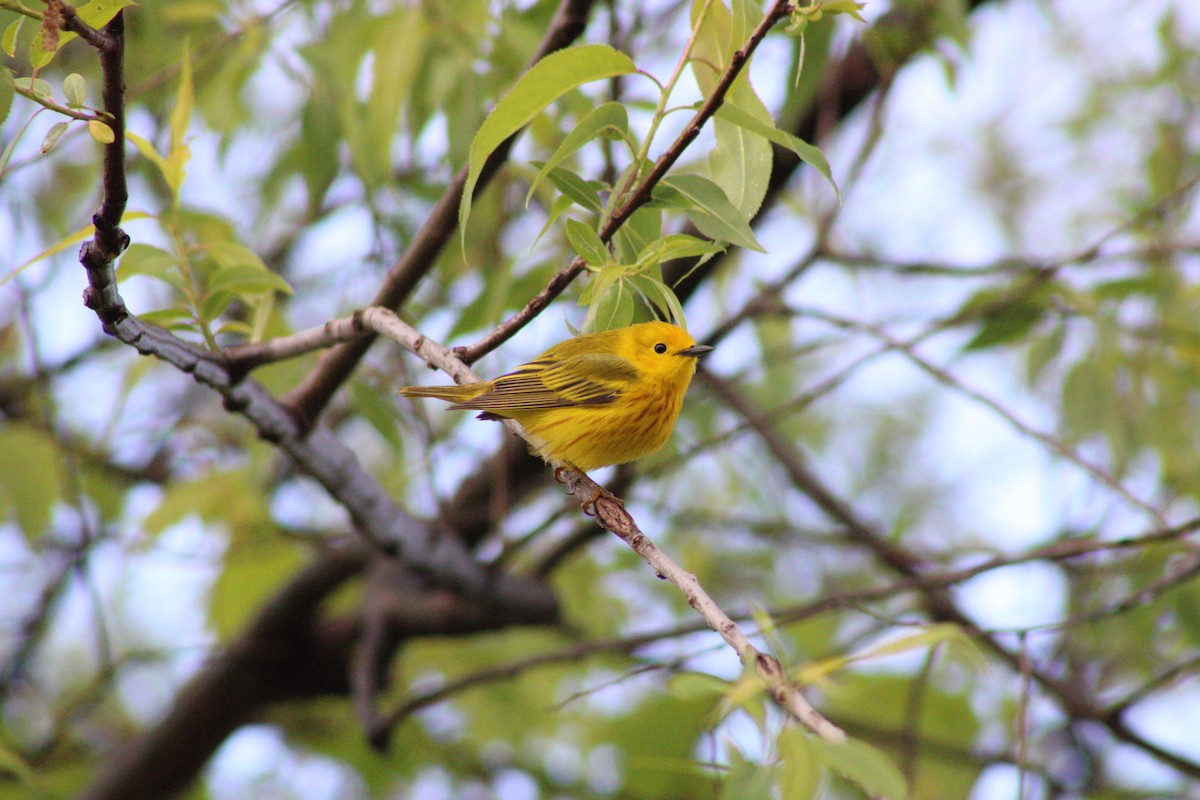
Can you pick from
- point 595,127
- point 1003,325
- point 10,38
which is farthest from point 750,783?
point 1003,325

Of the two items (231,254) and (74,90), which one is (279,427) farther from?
(74,90)

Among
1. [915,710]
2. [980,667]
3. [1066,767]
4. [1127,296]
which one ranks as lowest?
[980,667]

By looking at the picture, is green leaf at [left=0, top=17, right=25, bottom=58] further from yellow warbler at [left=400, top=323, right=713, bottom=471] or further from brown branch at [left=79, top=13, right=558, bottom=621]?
yellow warbler at [left=400, top=323, right=713, bottom=471]

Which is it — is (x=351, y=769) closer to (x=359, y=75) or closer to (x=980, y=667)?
(x=359, y=75)

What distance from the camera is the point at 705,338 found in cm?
411

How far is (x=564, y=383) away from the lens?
3516mm

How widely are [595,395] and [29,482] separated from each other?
2.20 m

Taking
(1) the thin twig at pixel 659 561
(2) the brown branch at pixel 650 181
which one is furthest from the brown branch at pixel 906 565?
(2) the brown branch at pixel 650 181

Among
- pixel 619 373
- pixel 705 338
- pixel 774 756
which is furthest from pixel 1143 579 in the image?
pixel 774 756

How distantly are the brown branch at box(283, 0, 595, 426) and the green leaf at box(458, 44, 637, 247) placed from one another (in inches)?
30.7

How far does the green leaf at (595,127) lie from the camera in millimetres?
1814

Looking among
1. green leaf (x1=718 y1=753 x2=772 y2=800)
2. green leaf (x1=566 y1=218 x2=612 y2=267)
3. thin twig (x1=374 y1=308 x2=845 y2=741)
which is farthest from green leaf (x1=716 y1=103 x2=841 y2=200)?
green leaf (x1=718 y1=753 x2=772 y2=800)

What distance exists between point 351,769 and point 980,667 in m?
4.54

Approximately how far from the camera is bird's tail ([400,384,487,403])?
3148 millimetres
